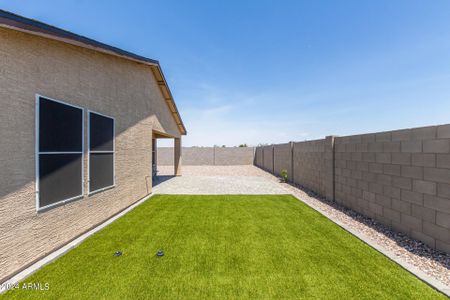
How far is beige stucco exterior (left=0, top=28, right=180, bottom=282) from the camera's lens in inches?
110

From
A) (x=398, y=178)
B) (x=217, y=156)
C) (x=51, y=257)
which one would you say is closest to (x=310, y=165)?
(x=398, y=178)

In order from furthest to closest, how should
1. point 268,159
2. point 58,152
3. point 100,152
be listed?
1. point 268,159
2. point 100,152
3. point 58,152

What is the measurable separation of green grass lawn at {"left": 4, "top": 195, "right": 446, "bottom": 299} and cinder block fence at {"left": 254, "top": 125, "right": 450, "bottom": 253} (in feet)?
3.87

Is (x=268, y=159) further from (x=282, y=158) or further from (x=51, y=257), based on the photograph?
(x=51, y=257)

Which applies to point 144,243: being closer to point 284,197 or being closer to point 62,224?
point 62,224

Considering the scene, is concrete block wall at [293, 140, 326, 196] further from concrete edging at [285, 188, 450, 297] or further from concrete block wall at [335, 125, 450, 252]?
concrete edging at [285, 188, 450, 297]

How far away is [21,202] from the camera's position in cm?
297

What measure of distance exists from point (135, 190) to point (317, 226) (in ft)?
20.8

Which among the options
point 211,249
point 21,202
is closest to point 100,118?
point 21,202

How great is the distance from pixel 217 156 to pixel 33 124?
2192cm

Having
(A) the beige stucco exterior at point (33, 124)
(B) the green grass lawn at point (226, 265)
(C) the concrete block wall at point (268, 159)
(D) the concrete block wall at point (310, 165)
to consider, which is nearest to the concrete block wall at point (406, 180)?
(B) the green grass lawn at point (226, 265)

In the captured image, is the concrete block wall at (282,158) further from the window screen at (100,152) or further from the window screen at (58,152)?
the window screen at (58,152)

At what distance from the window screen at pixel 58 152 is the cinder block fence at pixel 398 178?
7.26 meters

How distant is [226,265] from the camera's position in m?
3.05
